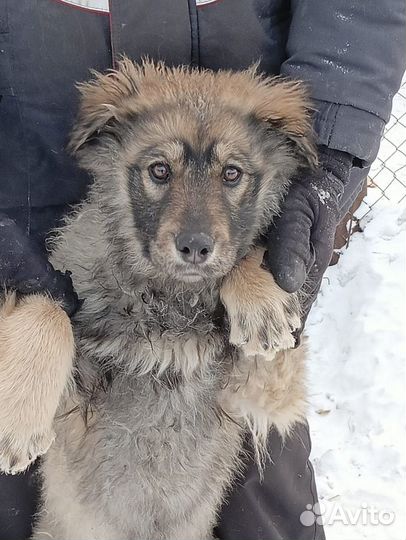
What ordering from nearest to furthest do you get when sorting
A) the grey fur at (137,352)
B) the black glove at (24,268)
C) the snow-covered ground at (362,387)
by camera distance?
the black glove at (24,268) → the grey fur at (137,352) → the snow-covered ground at (362,387)

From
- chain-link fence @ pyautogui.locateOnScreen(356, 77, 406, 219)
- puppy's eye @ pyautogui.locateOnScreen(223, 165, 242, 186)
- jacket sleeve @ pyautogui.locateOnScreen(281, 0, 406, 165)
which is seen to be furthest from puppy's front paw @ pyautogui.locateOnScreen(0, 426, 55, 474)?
chain-link fence @ pyautogui.locateOnScreen(356, 77, 406, 219)

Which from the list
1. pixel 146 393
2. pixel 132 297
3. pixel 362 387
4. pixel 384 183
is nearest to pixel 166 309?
pixel 132 297

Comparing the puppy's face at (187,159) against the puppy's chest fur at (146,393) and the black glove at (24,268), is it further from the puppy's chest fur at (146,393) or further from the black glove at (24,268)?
the black glove at (24,268)

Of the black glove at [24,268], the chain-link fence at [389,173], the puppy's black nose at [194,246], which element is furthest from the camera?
the chain-link fence at [389,173]

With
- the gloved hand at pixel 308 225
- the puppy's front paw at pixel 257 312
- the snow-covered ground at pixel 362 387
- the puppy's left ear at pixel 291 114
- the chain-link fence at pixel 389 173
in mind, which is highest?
the puppy's left ear at pixel 291 114

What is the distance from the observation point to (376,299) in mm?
5293

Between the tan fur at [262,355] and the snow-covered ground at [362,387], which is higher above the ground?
the tan fur at [262,355]

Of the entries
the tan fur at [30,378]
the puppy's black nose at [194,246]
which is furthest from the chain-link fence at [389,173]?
the tan fur at [30,378]

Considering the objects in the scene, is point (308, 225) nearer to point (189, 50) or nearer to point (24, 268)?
point (189, 50)

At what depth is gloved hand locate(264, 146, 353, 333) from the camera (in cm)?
265

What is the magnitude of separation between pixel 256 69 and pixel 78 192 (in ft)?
3.04

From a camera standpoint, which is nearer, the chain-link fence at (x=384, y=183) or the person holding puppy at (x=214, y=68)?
the person holding puppy at (x=214, y=68)

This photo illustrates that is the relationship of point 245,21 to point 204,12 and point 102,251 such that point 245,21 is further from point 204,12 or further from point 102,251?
point 102,251

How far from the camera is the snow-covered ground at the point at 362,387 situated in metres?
4.17
